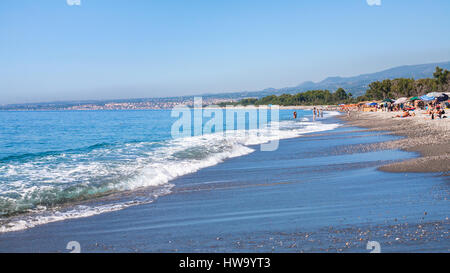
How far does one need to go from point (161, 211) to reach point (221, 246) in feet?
9.90

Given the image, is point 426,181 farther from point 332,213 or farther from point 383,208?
point 332,213

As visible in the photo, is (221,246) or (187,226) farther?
(187,226)

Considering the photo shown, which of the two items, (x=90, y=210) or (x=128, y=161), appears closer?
(x=90, y=210)

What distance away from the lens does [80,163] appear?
17.0 metres

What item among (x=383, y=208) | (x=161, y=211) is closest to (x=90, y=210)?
(x=161, y=211)

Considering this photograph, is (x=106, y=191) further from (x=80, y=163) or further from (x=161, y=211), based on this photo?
(x=80, y=163)

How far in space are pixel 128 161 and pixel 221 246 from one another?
468 inches

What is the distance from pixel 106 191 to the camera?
11.5 metres

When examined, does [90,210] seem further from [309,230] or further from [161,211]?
[309,230]

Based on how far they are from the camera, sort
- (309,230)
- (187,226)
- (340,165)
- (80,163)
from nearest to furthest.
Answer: (309,230) → (187,226) → (340,165) → (80,163)
